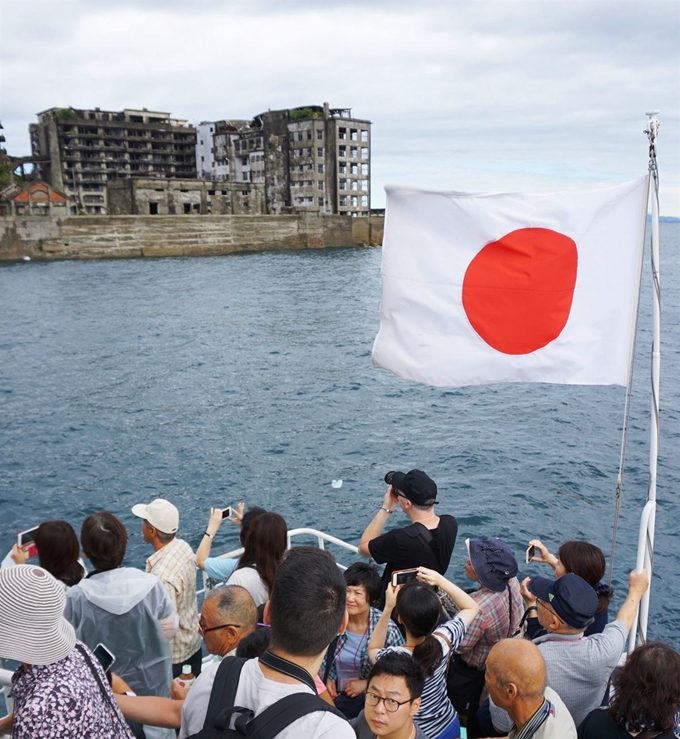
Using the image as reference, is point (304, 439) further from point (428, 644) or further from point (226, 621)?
point (226, 621)

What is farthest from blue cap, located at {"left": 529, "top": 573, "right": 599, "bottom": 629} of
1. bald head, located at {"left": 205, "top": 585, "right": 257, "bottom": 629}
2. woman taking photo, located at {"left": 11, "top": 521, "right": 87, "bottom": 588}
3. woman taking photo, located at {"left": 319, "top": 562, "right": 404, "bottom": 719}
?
woman taking photo, located at {"left": 11, "top": 521, "right": 87, "bottom": 588}

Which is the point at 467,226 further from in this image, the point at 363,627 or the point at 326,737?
the point at 326,737

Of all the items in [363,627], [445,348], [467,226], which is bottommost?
[363,627]

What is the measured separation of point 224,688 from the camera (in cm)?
250

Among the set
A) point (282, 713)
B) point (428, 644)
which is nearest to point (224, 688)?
point (282, 713)

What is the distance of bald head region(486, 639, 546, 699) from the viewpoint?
323cm

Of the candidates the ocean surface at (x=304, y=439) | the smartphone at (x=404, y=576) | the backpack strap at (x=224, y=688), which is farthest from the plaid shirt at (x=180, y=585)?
the ocean surface at (x=304, y=439)

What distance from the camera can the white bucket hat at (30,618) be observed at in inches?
100

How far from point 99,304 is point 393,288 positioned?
1571 inches

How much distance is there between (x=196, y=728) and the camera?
2.57 meters

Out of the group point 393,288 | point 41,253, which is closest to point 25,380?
point 393,288

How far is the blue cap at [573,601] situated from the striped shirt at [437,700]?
23.0 inches

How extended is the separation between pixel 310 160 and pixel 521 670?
95651 mm

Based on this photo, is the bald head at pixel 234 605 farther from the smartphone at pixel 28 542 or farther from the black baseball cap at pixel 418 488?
the black baseball cap at pixel 418 488
